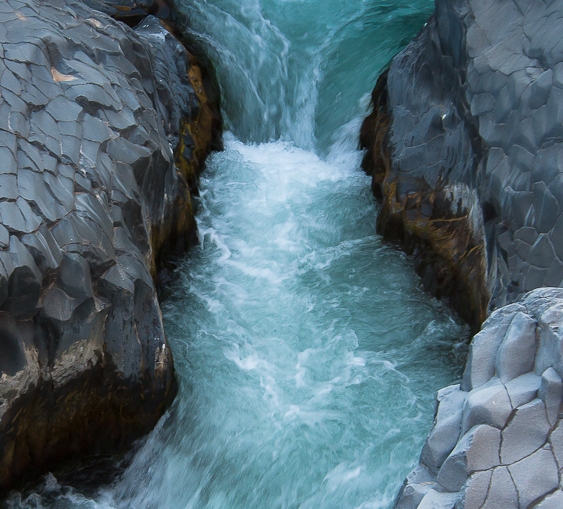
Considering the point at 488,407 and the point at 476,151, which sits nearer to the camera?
the point at 488,407

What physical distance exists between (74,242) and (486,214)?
278 cm

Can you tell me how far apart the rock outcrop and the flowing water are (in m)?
0.38

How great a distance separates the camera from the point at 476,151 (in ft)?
18.7

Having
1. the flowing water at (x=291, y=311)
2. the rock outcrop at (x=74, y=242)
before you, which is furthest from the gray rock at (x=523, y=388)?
the rock outcrop at (x=74, y=242)

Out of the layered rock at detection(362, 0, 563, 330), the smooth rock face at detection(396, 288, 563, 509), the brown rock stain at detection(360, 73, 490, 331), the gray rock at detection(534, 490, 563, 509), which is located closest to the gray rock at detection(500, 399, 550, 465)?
the smooth rock face at detection(396, 288, 563, 509)

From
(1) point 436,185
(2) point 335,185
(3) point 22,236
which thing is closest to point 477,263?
(1) point 436,185

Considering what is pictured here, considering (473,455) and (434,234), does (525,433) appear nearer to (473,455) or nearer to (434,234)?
(473,455)

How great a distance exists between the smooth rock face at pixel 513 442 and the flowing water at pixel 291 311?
6.41ft

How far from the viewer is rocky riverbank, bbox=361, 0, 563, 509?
2805mm

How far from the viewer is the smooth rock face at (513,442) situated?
2723 mm

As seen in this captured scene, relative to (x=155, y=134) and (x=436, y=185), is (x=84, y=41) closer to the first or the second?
(x=155, y=134)

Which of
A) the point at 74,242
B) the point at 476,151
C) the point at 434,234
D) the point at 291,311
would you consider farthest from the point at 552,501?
the point at 434,234

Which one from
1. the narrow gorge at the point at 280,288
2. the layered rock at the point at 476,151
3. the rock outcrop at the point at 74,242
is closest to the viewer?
the narrow gorge at the point at 280,288

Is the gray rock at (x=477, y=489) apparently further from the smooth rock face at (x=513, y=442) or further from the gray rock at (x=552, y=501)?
the gray rock at (x=552, y=501)
